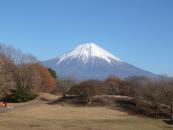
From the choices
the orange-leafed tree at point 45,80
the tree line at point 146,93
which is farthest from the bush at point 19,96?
the orange-leafed tree at point 45,80

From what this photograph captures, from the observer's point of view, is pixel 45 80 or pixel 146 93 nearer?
pixel 146 93

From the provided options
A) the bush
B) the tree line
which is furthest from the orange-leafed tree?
the tree line

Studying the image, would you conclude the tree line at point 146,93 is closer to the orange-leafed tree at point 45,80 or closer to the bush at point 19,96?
the bush at point 19,96

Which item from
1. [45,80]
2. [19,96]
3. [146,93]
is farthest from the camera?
[45,80]

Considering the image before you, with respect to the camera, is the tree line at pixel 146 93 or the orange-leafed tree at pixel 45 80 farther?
the orange-leafed tree at pixel 45 80

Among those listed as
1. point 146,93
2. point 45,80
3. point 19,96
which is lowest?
point 19,96

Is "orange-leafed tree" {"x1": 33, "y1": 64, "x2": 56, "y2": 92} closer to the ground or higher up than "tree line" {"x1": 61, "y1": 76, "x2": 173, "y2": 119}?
higher up

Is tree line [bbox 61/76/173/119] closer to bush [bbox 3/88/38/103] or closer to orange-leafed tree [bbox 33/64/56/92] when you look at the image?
bush [bbox 3/88/38/103]

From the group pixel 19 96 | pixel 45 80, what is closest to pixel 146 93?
pixel 19 96

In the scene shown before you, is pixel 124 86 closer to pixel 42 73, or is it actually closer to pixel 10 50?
pixel 42 73

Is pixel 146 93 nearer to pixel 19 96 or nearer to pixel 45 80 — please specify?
pixel 19 96

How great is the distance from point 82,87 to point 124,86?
58.4 ft

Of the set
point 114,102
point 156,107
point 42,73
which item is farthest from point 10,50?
point 156,107

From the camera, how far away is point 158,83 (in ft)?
241
